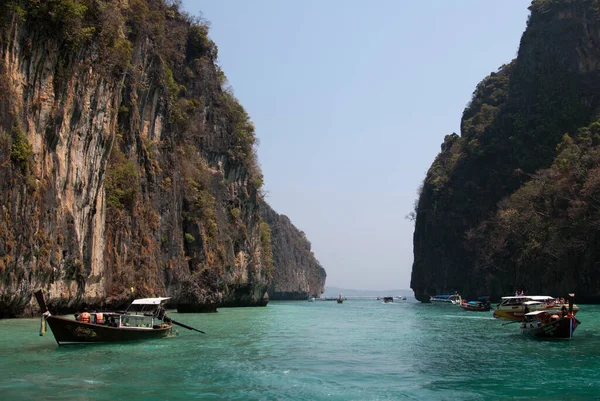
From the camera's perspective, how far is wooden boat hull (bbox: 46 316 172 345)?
820 inches

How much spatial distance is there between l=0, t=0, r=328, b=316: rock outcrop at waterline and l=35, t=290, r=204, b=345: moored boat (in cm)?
551

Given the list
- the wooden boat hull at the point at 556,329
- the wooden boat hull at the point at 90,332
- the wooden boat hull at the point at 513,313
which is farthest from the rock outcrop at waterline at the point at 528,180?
the wooden boat hull at the point at 90,332

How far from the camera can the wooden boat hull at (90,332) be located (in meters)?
20.8

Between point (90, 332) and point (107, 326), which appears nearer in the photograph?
point (90, 332)

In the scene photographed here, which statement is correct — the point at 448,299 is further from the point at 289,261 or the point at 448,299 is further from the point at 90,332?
the point at 289,261

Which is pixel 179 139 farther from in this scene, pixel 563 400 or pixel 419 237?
pixel 419 237

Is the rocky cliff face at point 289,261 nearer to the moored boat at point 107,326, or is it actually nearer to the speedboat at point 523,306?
the speedboat at point 523,306

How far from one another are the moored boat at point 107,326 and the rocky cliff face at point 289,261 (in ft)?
342

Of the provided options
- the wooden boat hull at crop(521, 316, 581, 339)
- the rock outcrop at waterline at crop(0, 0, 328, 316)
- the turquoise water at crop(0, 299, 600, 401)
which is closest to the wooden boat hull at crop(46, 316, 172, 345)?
the turquoise water at crop(0, 299, 600, 401)

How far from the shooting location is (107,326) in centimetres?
2214

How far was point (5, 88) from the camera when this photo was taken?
1010 inches

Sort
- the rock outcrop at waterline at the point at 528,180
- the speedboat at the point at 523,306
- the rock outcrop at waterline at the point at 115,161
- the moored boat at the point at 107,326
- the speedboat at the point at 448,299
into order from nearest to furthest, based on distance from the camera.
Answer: the moored boat at the point at 107,326
the rock outcrop at waterline at the point at 115,161
the speedboat at the point at 523,306
the rock outcrop at waterline at the point at 528,180
the speedboat at the point at 448,299

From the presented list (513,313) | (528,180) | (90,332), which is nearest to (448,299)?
(528,180)

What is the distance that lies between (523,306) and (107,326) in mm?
25023
